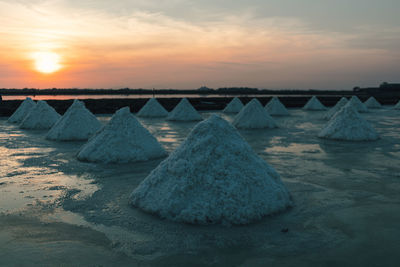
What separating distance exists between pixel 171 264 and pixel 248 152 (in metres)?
2.78

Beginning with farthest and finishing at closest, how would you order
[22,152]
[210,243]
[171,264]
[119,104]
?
[119,104] → [22,152] → [210,243] → [171,264]

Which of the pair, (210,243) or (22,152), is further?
(22,152)

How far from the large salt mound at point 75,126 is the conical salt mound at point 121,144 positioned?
422cm

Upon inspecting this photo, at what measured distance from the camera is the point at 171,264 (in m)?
4.28

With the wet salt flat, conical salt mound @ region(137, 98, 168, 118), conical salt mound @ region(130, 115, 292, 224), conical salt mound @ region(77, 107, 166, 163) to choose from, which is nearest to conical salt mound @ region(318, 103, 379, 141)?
the wet salt flat

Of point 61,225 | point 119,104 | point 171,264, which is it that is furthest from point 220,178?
point 119,104

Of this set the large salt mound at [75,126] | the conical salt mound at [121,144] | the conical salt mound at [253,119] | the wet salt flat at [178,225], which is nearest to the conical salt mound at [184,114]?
the conical salt mound at [253,119]

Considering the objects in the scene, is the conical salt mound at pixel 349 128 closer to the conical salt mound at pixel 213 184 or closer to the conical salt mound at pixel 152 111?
the conical salt mound at pixel 213 184

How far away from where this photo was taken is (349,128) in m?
15.2

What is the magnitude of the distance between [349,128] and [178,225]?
12037 mm

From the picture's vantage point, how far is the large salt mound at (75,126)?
48.5ft

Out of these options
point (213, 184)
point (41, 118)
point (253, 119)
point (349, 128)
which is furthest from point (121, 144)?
point (41, 118)

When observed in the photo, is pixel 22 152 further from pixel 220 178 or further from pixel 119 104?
pixel 119 104

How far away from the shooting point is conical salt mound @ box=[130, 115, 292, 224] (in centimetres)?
557
